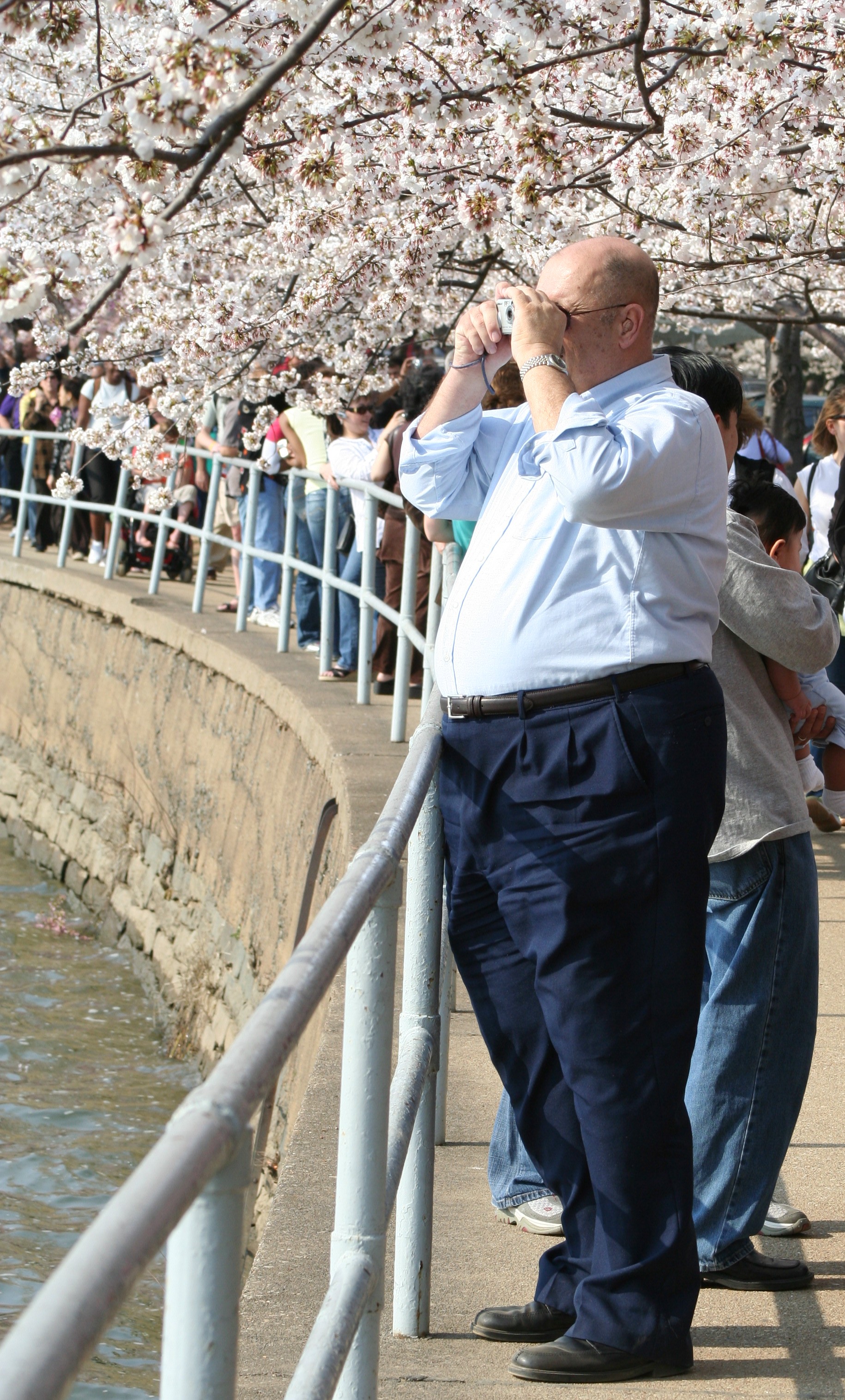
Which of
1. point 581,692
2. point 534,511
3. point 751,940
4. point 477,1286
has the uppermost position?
point 534,511

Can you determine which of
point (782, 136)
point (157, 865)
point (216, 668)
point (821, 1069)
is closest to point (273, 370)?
point (216, 668)

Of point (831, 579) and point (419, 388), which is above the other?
point (419, 388)

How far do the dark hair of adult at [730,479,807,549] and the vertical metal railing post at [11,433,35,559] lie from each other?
1035 cm

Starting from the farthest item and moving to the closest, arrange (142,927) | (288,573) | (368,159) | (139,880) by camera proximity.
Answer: (139,880), (142,927), (288,573), (368,159)

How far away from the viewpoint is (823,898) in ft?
17.5

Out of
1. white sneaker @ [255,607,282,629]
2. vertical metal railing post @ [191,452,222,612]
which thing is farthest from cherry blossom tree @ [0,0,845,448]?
white sneaker @ [255,607,282,629]

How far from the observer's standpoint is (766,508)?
3.03 metres

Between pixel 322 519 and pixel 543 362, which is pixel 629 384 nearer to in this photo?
pixel 543 362

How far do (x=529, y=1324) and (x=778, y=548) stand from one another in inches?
57.7

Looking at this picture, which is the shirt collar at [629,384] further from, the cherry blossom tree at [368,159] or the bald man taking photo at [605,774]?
the cherry blossom tree at [368,159]

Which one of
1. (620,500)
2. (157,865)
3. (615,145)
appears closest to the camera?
(620,500)

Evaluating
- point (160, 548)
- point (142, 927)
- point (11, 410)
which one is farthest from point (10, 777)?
point (11, 410)

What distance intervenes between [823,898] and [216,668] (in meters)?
4.50

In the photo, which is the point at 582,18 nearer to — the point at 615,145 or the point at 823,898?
the point at 615,145
